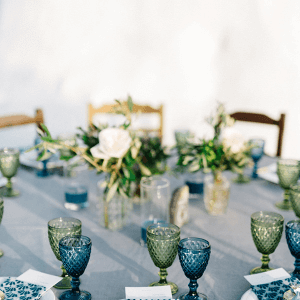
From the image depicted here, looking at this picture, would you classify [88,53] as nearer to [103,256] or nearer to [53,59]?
[53,59]

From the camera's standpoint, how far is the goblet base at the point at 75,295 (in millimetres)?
838

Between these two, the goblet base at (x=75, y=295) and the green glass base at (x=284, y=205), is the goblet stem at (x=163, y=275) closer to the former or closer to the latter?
the goblet base at (x=75, y=295)

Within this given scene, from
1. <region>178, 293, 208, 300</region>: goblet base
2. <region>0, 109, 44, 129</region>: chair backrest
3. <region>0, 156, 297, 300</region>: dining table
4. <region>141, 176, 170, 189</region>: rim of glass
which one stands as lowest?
<region>0, 156, 297, 300</region>: dining table

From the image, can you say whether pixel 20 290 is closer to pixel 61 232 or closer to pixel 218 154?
pixel 61 232

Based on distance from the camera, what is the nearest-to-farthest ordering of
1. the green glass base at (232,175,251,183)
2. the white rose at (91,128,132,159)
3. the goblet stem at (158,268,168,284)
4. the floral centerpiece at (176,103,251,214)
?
1. the goblet stem at (158,268,168,284)
2. the white rose at (91,128,132,159)
3. the floral centerpiece at (176,103,251,214)
4. the green glass base at (232,175,251,183)

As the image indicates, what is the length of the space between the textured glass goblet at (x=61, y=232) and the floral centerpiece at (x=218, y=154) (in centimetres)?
49

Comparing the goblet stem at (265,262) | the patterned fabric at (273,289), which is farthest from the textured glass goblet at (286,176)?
the patterned fabric at (273,289)

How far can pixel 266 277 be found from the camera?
865 millimetres

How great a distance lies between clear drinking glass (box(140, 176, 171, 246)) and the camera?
115cm

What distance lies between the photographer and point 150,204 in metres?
1.16

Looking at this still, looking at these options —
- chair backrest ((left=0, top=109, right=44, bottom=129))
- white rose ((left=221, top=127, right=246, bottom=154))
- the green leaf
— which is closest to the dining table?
the green leaf

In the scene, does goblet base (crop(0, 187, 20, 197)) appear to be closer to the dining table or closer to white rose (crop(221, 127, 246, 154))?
the dining table

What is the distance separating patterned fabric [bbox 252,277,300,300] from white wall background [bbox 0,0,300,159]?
3.34 metres

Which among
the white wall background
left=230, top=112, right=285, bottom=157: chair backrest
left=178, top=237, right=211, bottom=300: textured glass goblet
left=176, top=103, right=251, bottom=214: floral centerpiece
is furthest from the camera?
the white wall background
